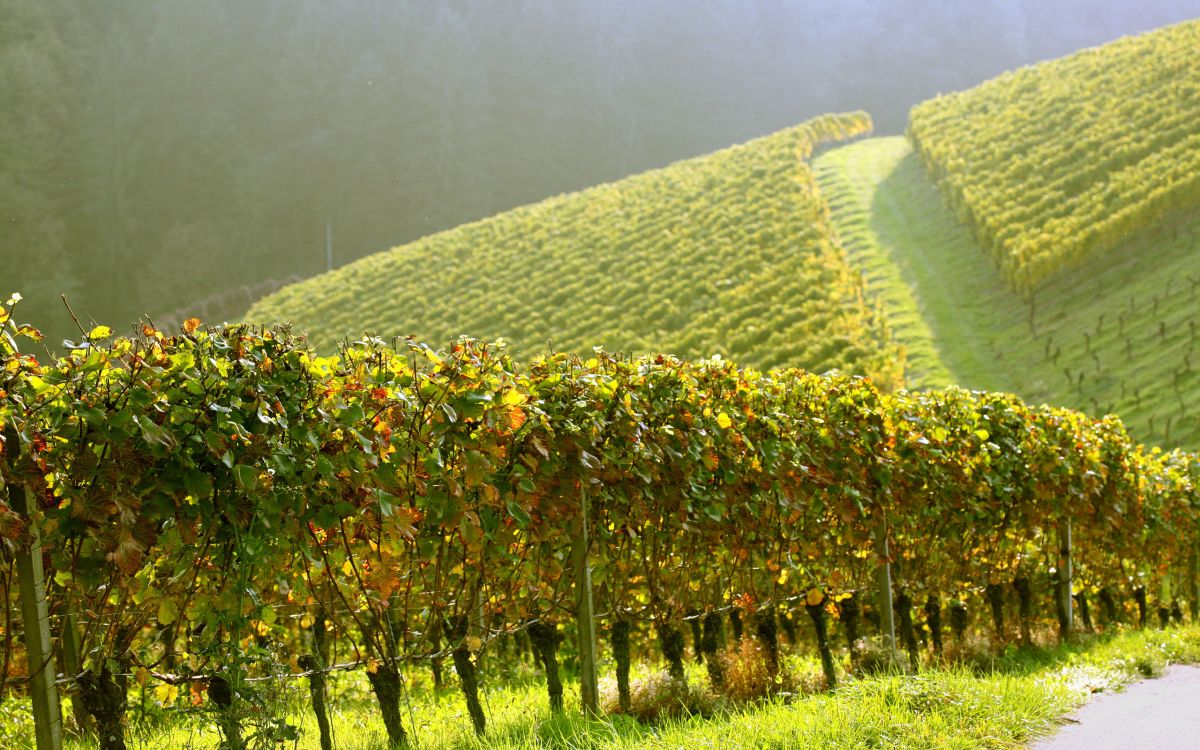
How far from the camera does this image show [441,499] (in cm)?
378

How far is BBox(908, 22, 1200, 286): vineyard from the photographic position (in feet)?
76.8

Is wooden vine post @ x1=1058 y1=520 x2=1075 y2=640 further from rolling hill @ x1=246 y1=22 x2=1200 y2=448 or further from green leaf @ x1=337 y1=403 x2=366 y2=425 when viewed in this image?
rolling hill @ x1=246 y1=22 x2=1200 y2=448

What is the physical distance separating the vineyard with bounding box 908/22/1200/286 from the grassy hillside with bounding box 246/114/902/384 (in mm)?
4297

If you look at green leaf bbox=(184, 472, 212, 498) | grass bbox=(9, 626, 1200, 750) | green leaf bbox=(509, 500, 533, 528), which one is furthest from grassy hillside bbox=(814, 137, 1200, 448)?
green leaf bbox=(184, 472, 212, 498)

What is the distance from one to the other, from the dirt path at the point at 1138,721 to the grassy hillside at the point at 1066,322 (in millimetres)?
11188

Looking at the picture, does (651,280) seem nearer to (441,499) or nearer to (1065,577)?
(1065,577)

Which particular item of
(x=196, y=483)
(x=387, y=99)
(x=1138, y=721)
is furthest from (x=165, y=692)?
(x=387, y=99)

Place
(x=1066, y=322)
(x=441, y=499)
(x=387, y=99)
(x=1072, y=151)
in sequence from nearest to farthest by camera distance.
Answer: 1. (x=441, y=499)
2. (x=1066, y=322)
3. (x=1072, y=151)
4. (x=387, y=99)

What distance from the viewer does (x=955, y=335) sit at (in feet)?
73.9

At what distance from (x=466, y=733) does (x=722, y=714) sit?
1193mm

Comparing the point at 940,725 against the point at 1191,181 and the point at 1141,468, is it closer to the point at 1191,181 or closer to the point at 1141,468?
the point at 1141,468

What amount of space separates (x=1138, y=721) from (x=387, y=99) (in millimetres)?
98919

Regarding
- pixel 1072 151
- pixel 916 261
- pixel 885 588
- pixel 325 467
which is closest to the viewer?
pixel 325 467

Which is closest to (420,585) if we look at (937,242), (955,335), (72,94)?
(955,335)
